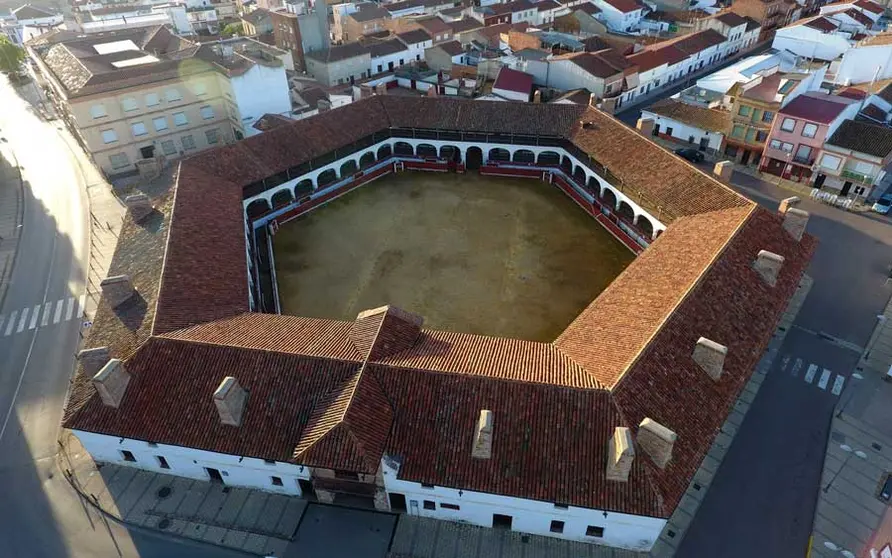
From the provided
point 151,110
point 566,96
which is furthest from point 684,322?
point 151,110

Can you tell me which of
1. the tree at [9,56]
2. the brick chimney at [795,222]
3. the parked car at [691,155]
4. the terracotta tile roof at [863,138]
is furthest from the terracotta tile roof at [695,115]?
the tree at [9,56]

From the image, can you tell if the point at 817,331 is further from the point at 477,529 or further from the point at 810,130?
the point at 477,529

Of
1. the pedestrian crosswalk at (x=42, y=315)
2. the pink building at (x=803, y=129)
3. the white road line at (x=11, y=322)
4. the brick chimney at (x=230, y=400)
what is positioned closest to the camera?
the brick chimney at (x=230, y=400)

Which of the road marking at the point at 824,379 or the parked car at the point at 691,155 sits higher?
the parked car at the point at 691,155

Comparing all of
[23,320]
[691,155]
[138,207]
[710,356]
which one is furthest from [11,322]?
[691,155]

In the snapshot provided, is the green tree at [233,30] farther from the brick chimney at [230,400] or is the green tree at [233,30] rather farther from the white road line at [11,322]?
the brick chimney at [230,400]

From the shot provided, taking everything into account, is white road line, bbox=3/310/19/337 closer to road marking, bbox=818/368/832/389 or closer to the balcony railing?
Answer: road marking, bbox=818/368/832/389
